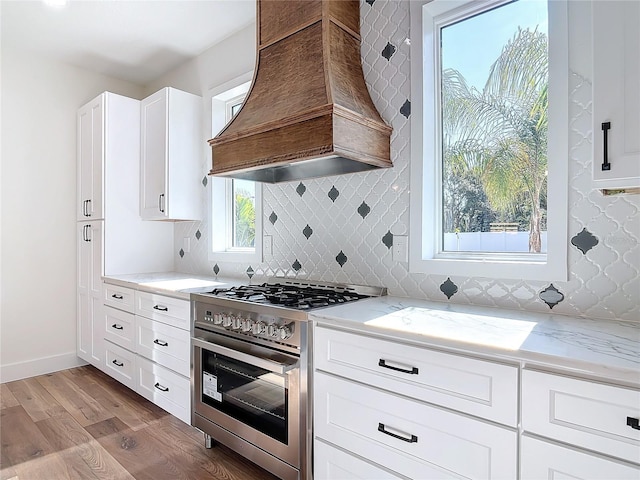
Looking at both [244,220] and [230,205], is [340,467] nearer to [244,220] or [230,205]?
[244,220]

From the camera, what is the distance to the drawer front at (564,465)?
0.95 meters

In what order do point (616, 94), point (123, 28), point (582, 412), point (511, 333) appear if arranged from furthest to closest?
point (123, 28) < point (511, 333) < point (616, 94) < point (582, 412)

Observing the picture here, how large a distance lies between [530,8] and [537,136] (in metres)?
0.59

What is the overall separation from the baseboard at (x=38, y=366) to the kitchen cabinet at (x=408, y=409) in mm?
2957

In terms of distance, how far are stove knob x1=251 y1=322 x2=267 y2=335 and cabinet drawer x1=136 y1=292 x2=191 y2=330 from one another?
1.98 feet

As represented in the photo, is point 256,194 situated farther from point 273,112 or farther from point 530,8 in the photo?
point 530,8

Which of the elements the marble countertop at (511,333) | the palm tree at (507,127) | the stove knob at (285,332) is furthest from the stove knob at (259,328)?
the palm tree at (507,127)

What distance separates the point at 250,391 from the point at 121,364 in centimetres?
159

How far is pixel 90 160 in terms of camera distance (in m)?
3.37

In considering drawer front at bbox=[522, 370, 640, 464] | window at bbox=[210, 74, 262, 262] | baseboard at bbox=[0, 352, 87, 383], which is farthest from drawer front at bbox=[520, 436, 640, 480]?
baseboard at bbox=[0, 352, 87, 383]

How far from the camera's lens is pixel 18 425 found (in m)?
2.45

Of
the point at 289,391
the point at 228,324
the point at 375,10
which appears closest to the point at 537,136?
the point at 375,10

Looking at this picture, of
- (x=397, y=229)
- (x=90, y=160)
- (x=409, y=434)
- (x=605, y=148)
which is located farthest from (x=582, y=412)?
(x=90, y=160)

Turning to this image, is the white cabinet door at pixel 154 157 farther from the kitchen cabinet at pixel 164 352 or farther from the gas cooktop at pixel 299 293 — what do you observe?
the gas cooktop at pixel 299 293
